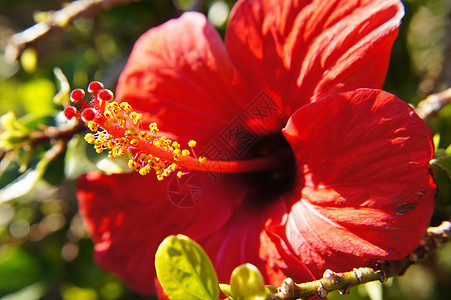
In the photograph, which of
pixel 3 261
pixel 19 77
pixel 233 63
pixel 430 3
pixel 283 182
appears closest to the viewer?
pixel 233 63

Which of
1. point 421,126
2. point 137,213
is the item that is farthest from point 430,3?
point 137,213

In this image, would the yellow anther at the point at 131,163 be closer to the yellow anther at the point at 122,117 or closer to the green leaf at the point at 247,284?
the yellow anther at the point at 122,117

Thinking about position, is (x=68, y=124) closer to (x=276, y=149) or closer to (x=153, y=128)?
(x=153, y=128)

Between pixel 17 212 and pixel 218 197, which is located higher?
pixel 17 212

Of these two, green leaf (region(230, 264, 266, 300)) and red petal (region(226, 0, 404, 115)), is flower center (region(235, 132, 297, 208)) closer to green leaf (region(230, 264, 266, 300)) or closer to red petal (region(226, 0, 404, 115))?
red petal (region(226, 0, 404, 115))

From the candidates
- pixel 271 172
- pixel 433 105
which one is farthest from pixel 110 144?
pixel 433 105

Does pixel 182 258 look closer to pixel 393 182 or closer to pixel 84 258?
pixel 393 182

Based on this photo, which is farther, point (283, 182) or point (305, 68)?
point (283, 182)
